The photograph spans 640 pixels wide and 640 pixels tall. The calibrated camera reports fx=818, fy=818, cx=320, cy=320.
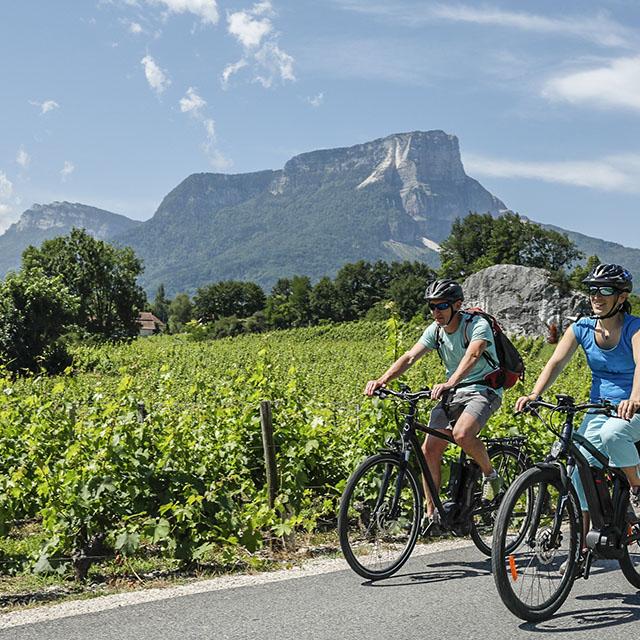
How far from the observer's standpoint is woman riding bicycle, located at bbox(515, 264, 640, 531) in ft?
15.4

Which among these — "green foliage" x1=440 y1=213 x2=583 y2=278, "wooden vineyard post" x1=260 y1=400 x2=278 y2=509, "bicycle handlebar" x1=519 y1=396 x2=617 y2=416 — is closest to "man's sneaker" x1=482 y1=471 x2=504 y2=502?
"bicycle handlebar" x1=519 y1=396 x2=617 y2=416

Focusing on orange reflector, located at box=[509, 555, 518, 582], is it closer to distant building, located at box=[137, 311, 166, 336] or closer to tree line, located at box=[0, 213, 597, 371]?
tree line, located at box=[0, 213, 597, 371]

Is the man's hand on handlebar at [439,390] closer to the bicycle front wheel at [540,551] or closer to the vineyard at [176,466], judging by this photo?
the bicycle front wheel at [540,551]

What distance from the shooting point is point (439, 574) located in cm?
543

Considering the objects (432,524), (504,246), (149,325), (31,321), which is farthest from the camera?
(149,325)

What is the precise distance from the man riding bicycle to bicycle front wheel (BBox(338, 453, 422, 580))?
0.46ft

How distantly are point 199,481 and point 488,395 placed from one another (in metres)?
2.20

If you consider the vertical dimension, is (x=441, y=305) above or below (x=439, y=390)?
above

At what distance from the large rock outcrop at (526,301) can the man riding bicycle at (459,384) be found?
53742 mm

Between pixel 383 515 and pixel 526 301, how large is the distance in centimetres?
5727

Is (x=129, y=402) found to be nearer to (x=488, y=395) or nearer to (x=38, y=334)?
(x=488, y=395)

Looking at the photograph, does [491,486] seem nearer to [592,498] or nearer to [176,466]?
[592,498]

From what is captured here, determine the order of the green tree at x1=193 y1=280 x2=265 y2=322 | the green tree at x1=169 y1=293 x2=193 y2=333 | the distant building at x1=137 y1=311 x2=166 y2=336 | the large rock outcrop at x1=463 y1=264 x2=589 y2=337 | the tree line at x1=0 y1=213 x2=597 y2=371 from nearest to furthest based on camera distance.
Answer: the tree line at x1=0 y1=213 x2=597 y2=371
the large rock outcrop at x1=463 y1=264 x2=589 y2=337
the green tree at x1=193 y1=280 x2=265 y2=322
the green tree at x1=169 y1=293 x2=193 y2=333
the distant building at x1=137 y1=311 x2=166 y2=336

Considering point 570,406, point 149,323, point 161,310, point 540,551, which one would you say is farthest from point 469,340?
point 161,310
